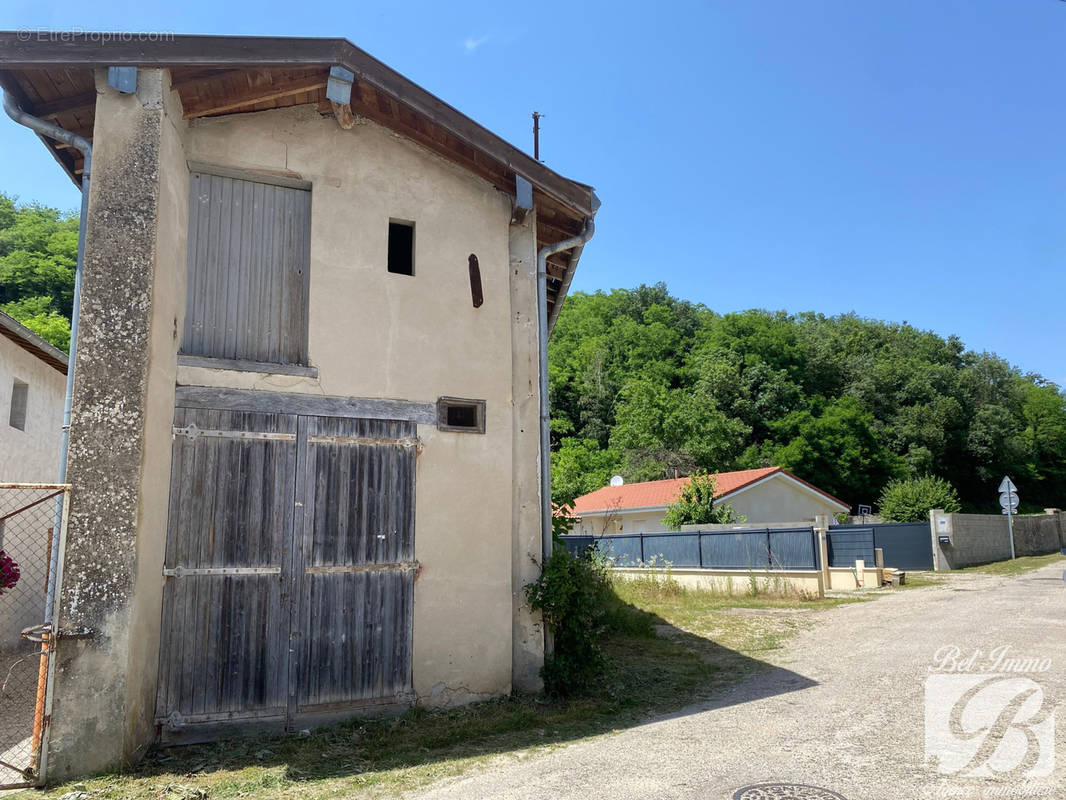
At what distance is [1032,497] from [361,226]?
63.9 m

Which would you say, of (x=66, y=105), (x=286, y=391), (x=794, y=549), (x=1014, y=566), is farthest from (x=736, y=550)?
(x=66, y=105)

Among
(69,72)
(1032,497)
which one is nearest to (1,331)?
(69,72)

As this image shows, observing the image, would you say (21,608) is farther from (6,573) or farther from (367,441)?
(367,441)

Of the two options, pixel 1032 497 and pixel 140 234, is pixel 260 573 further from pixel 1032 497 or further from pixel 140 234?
pixel 1032 497

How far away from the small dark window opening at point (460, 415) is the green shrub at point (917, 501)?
25.7m

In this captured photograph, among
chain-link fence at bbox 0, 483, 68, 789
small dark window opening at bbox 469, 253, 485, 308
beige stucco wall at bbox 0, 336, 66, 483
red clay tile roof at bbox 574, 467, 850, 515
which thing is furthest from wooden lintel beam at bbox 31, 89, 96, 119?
red clay tile roof at bbox 574, 467, 850, 515

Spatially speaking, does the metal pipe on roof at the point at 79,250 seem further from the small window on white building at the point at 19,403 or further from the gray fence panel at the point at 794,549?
the gray fence panel at the point at 794,549

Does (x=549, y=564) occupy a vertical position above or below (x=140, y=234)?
below

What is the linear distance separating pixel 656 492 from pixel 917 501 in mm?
10352

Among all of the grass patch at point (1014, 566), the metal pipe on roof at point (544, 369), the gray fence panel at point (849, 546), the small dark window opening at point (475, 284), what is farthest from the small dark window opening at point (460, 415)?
the grass patch at point (1014, 566)

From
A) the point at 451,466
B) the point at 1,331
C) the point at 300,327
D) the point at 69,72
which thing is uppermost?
the point at 69,72

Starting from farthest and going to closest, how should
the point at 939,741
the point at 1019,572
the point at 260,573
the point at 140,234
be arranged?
the point at 1019,572, the point at 260,573, the point at 140,234, the point at 939,741

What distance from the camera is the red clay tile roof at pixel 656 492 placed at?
1171 inches

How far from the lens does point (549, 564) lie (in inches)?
303
